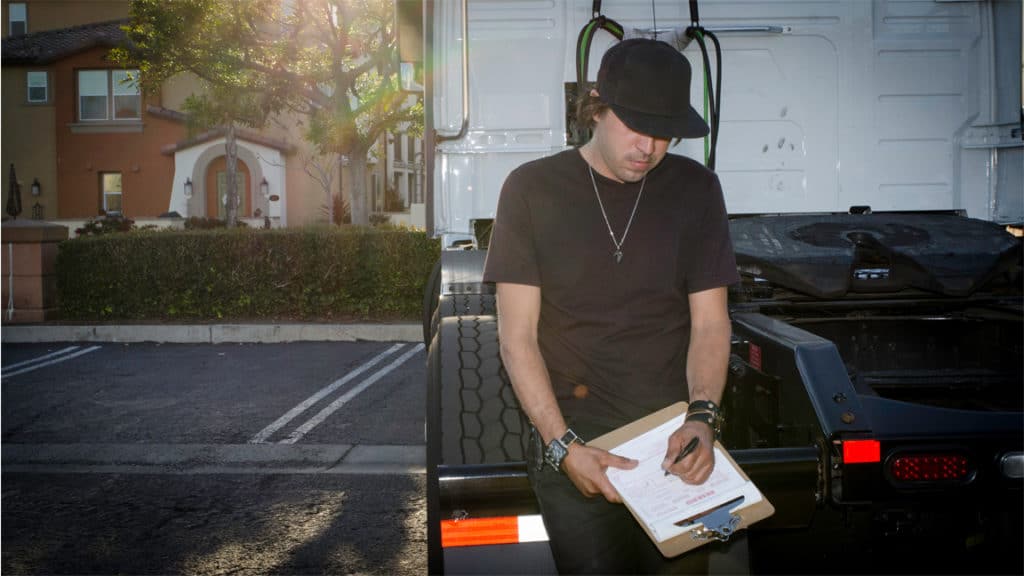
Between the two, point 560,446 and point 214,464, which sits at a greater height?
point 560,446

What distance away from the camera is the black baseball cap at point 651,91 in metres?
2.24

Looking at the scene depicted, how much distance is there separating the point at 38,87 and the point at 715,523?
118 ft

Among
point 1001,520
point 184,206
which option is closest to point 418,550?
point 1001,520

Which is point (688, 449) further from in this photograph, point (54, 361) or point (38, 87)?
point (38, 87)

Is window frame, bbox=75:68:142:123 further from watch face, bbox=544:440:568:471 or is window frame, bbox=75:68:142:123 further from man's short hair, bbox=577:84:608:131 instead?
watch face, bbox=544:440:568:471

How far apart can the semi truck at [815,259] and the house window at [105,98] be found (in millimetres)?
29471

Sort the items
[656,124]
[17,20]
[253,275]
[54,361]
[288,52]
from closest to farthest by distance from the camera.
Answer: [656,124], [54,361], [253,275], [288,52], [17,20]

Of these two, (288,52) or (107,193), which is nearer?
(288,52)

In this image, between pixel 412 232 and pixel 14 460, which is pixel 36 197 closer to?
pixel 412 232

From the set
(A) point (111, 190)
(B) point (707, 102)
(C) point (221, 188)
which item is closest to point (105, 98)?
(A) point (111, 190)

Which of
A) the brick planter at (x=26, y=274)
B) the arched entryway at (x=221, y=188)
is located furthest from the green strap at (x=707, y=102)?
the arched entryway at (x=221, y=188)

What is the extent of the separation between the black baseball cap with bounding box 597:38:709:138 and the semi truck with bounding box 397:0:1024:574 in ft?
1.18

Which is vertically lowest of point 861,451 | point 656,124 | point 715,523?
point 715,523

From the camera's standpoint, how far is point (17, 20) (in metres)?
35.7
